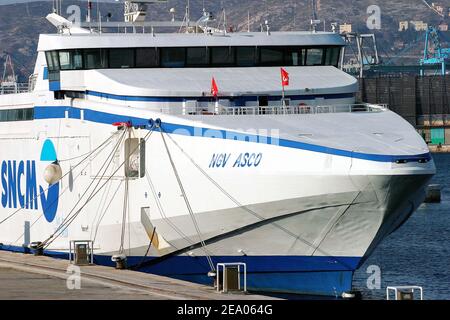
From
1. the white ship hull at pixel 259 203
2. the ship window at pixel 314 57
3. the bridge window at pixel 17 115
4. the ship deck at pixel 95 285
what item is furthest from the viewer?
the bridge window at pixel 17 115

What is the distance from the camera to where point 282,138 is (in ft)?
103

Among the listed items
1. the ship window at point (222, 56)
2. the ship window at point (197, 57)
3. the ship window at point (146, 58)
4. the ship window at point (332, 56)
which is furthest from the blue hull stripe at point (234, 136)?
the ship window at point (332, 56)

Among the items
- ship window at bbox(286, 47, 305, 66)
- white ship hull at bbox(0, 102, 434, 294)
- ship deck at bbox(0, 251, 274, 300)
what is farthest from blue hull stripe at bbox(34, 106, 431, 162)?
ship window at bbox(286, 47, 305, 66)

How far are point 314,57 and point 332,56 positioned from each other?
66 centimetres

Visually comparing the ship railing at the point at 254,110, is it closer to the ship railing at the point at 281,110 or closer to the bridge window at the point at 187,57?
the ship railing at the point at 281,110

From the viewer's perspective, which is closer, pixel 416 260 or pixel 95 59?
pixel 95 59

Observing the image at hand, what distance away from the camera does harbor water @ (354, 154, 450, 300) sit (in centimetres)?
4197

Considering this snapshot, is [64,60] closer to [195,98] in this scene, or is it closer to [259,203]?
[195,98]

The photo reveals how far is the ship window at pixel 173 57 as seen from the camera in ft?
122

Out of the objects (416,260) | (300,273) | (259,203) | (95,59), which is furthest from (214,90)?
(416,260)

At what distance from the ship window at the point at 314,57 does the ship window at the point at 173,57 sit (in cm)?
369

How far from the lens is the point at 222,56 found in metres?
37.5

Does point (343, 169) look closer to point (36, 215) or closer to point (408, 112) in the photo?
point (36, 215)
